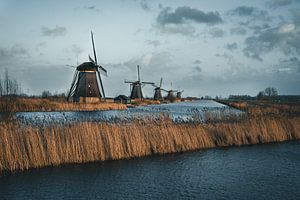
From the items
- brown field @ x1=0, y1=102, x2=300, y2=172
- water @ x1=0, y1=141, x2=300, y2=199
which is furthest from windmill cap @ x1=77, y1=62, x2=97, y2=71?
water @ x1=0, y1=141, x2=300, y2=199

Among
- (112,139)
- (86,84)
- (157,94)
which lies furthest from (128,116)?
(157,94)

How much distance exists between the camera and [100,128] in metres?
11.1

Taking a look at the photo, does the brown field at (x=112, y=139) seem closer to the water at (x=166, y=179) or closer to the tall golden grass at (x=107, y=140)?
the tall golden grass at (x=107, y=140)

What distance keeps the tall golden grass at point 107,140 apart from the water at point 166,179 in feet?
1.21

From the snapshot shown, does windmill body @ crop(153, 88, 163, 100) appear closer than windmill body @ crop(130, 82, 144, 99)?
No

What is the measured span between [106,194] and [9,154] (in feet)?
10.7

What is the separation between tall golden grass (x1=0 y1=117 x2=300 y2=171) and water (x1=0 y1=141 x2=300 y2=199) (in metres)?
0.37

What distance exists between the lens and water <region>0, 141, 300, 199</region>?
7863 millimetres

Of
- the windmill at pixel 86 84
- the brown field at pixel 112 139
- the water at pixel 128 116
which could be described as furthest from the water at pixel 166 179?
the windmill at pixel 86 84

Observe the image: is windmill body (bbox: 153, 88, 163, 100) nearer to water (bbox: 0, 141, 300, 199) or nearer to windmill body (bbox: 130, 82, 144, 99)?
windmill body (bbox: 130, 82, 144, 99)

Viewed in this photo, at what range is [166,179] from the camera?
9.22m

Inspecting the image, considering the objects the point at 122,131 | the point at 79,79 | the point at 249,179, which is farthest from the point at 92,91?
the point at 249,179

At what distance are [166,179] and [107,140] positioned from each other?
269cm

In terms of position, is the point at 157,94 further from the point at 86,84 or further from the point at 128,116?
the point at 128,116
